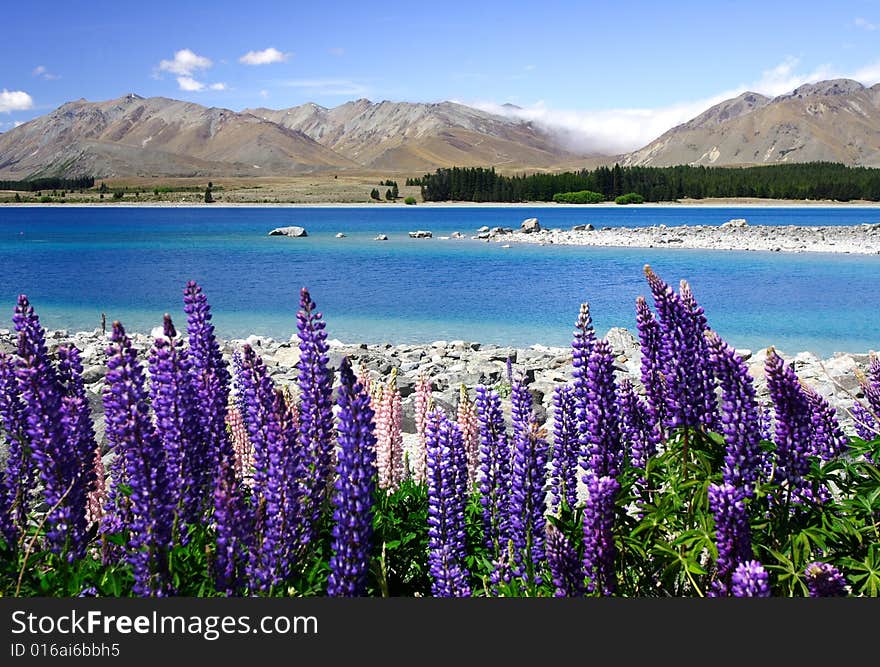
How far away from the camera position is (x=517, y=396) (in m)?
4.35

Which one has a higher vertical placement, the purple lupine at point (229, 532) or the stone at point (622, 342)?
the purple lupine at point (229, 532)

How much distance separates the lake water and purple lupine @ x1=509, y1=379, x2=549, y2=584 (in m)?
21.1

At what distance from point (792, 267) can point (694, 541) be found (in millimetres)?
48560

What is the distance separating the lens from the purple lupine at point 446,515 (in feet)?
13.4

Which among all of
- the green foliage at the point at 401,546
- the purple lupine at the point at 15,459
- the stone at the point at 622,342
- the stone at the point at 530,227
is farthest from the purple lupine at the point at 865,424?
the stone at the point at 530,227

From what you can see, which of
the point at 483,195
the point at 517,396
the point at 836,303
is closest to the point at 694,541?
the point at 517,396

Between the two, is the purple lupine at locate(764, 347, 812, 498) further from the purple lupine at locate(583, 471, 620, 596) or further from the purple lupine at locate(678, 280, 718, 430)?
the purple lupine at locate(583, 471, 620, 596)

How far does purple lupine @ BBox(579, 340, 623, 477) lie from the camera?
13.4 feet

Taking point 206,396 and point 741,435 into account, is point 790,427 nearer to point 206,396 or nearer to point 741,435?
point 741,435

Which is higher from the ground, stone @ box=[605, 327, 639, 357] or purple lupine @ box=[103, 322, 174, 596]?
purple lupine @ box=[103, 322, 174, 596]

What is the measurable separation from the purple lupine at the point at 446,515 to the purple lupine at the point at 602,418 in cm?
71

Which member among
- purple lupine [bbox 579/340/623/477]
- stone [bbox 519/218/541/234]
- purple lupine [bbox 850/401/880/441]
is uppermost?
stone [bbox 519/218/541/234]

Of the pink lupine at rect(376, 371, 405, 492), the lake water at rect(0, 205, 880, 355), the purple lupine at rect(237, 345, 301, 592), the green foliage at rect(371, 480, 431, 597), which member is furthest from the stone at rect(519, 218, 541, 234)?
the purple lupine at rect(237, 345, 301, 592)

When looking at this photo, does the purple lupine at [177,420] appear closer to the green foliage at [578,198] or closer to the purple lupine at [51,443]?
the purple lupine at [51,443]
